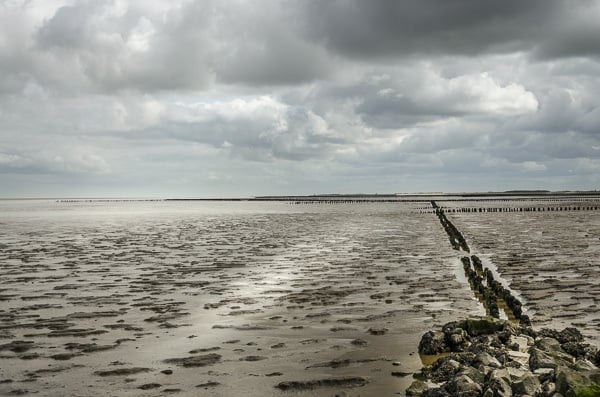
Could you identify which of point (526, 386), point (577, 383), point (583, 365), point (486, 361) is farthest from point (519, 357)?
point (577, 383)

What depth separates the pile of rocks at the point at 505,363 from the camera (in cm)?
827

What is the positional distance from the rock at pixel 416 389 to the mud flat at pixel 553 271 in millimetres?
5647

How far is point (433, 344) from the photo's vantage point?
11781mm

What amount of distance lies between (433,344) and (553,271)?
1516cm

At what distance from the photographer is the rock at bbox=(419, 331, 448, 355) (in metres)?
11.8

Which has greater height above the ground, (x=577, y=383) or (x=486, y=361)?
(x=577, y=383)

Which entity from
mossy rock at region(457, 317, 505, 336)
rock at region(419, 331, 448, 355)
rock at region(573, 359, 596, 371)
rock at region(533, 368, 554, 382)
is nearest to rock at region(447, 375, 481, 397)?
rock at region(533, 368, 554, 382)

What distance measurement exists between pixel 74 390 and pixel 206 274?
14673 mm

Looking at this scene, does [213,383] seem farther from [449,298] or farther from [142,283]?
[142,283]

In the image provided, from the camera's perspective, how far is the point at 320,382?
33.0 ft

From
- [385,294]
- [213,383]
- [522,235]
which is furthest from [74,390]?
[522,235]

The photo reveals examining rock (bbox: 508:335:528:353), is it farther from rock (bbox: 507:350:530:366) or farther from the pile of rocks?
rock (bbox: 507:350:530:366)

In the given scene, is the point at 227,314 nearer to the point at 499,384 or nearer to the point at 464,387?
the point at 464,387

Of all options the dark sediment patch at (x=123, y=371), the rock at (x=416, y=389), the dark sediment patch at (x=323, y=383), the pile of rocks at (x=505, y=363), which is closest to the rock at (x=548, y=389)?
the pile of rocks at (x=505, y=363)
